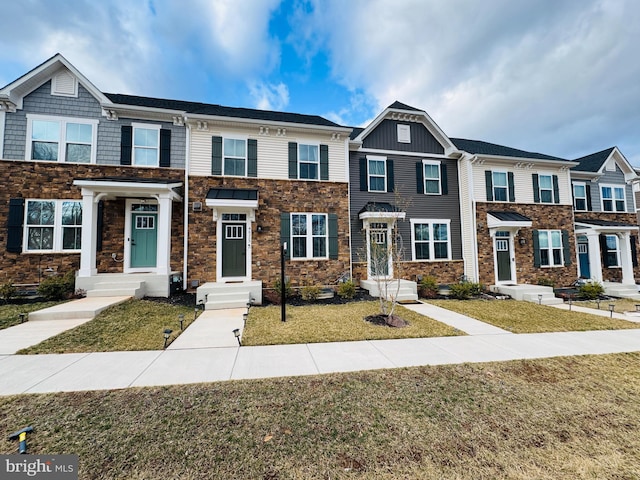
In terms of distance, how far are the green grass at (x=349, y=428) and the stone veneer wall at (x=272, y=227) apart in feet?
22.6

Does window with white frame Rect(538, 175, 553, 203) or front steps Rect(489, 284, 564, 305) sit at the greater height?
window with white frame Rect(538, 175, 553, 203)

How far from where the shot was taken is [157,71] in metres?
21.0

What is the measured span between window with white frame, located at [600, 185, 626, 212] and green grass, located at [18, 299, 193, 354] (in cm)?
2284

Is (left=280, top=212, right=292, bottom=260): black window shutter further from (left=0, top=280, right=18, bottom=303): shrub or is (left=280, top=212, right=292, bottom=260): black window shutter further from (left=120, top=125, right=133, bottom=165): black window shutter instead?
(left=0, top=280, right=18, bottom=303): shrub

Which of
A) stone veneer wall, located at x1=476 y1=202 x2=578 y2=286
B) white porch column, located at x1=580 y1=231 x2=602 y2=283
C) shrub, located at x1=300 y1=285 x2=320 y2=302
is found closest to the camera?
shrub, located at x1=300 y1=285 x2=320 y2=302

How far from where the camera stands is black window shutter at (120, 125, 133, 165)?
991 centimetres

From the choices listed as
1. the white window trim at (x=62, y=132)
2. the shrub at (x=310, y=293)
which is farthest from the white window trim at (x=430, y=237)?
the white window trim at (x=62, y=132)

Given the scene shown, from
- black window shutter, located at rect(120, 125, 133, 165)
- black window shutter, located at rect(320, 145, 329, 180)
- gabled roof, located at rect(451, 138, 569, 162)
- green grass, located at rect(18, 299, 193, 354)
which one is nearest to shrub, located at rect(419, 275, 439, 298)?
black window shutter, located at rect(320, 145, 329, 180)

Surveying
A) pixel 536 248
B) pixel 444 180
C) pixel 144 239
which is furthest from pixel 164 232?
pixel 536 248

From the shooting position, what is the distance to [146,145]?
10195mm

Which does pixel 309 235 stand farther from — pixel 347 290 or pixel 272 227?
pixel 347 290

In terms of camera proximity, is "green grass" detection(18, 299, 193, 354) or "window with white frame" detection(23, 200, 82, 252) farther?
"window with white frame" detection(23, 200, 82, 252)

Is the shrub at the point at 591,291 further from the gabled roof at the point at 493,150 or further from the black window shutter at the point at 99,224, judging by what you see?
the black window shutter at the point at 99,224

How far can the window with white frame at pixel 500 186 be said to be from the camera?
13320 millimetres
